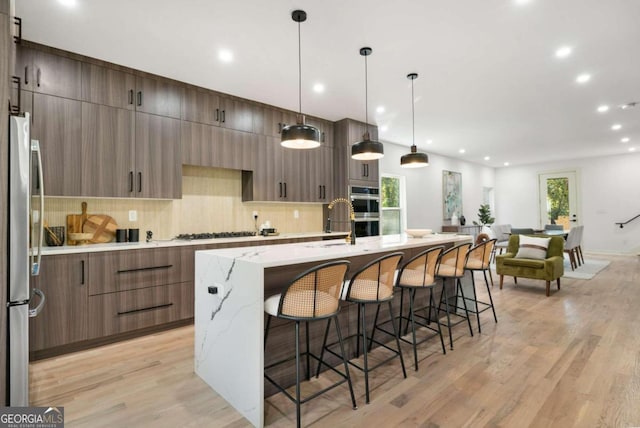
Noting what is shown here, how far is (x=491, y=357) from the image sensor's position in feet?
9.02

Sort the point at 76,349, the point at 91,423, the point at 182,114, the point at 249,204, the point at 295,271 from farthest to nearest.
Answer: the point at 249,204
the point at 182,114
the point at 76,349
the point at 295,271
the point at 91,423

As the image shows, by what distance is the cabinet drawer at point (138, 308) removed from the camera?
3.09 m

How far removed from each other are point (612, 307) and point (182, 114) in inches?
229

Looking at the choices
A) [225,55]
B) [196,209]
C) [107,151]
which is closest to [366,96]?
[225,55]

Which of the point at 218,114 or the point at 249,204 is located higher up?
the point at 218,114

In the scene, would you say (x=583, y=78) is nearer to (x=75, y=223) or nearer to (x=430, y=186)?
(x=430, y=186)

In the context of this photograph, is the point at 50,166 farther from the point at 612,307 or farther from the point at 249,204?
the point at 612,307

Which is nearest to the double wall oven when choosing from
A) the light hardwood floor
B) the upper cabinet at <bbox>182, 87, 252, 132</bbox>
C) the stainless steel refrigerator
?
the upper cabinet at <bbox>182, 87, 252, 132</bbox>

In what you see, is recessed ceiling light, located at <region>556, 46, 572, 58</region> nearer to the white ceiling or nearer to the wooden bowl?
the white ceiling

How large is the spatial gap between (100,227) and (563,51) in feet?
16.7

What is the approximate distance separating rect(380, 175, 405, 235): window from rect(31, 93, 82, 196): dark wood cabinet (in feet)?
17.9

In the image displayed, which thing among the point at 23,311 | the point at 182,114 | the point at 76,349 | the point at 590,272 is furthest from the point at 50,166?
the point at 590,272

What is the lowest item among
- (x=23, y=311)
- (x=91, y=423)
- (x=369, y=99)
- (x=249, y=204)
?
(x=91, y=423)

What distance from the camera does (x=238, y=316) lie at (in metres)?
2.07
